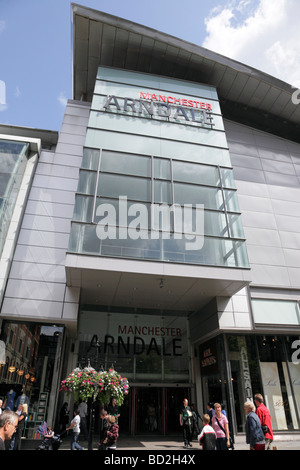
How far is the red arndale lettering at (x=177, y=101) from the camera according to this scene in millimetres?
17672

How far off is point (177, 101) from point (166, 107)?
42.9 inches

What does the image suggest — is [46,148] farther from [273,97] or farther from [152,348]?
[273,97]

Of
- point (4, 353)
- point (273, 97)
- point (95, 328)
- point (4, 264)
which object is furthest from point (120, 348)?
point (273, 97)

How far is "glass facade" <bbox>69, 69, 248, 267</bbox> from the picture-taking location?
12109 millimetres

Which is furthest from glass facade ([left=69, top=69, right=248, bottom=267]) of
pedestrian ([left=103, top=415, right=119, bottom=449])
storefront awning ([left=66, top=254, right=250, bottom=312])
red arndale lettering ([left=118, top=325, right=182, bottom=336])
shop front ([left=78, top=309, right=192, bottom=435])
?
red arndale lettering ([left=118, top=325, right=182, bottom=336])

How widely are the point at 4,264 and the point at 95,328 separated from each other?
5883 millimetres

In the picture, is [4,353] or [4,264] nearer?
[4,353]

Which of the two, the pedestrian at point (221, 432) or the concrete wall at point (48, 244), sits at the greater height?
the concrete wall at point (48, 244)

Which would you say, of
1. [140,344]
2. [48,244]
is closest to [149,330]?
→ [140,344]

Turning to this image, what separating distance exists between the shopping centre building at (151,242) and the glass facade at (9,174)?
91mm

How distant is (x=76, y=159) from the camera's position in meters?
16.5

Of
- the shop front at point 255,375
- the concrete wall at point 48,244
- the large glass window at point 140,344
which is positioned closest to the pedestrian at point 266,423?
the shop front at point 255,375

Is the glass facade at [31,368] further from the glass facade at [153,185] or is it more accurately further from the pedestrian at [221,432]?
the pedestrian at [221,432]

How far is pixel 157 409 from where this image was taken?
15414mm
